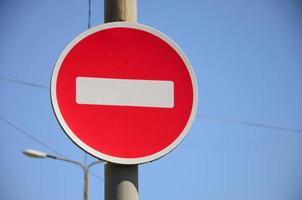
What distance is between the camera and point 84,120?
1397 millimetres

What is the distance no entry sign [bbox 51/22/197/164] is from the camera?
1.38 m

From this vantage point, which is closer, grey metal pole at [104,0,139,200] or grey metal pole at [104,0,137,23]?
grey metal pole at [104,0,139,200]

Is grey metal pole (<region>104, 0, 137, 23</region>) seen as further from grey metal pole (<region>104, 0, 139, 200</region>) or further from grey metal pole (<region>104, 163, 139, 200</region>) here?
grey metal pole (<region>104, 163, 139, 200</region>)

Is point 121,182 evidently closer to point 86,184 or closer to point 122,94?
point 122,94

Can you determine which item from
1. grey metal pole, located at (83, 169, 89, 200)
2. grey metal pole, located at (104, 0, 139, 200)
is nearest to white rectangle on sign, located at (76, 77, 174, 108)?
grey metal pole, located at (104, 0, 139, 200)

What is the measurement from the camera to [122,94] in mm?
1395

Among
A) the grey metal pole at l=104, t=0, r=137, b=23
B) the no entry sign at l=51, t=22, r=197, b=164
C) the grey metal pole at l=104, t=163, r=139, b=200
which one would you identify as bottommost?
the grey metal pole at l=104, t=163, r=139, b=200

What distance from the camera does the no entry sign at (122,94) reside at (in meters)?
1.38

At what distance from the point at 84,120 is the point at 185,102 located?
0.82 feet

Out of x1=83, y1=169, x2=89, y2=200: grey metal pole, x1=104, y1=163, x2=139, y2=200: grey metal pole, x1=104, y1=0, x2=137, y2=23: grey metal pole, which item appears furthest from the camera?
x1=83, y1=169, x2=89, y2=200: grey metal pole

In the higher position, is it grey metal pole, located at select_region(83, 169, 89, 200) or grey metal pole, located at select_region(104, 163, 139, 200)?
grey metal pole, located at select_region(104, 163, 139, 200)

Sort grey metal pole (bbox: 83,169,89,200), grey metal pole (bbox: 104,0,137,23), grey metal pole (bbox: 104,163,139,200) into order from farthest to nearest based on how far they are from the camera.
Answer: grey metal pole (bbox: 83,169,89,200)
grey metal pole (bbox: 104,0,137,23)
grey metal pole (bbox: 104,163,139,200)

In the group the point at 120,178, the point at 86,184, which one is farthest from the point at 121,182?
the point at 86,184

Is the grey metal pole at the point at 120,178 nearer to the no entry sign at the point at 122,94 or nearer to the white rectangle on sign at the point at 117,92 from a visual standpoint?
the no entry sign at the point at 122,94
